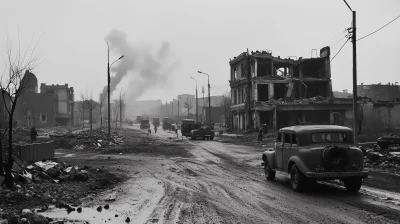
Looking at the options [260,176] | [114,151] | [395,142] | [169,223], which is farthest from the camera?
[114,151]

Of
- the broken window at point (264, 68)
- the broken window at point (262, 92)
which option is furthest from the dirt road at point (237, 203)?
the broken window at point (264, 68)

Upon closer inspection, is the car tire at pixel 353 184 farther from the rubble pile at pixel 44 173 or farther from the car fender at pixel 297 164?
the rubble pile at pixel 44 173

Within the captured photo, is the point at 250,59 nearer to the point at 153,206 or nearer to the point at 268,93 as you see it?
the point at 268,93

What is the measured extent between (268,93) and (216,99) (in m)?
85.6

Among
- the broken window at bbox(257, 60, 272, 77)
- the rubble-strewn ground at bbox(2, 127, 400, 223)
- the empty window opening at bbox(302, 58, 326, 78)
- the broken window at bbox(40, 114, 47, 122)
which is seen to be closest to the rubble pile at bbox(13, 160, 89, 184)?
the rubble-strewn ground at bbox(2, 127, 400, 223)

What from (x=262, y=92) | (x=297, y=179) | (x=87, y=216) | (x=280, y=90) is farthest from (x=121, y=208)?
(x=280, y=90)

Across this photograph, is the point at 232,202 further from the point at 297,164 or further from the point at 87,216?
the point at 87,216

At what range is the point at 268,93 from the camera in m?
52.8

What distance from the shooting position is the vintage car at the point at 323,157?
9672 millimetres

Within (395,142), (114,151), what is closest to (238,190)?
(395,142)

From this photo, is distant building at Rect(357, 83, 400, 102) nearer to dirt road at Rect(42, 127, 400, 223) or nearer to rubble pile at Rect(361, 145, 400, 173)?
rubble pile at Rect(361, 145, 400, 173)

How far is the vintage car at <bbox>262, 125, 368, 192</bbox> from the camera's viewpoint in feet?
31.7

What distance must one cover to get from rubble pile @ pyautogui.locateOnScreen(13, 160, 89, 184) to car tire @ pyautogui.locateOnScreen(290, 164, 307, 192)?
6699 millimetres

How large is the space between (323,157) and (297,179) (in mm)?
976
